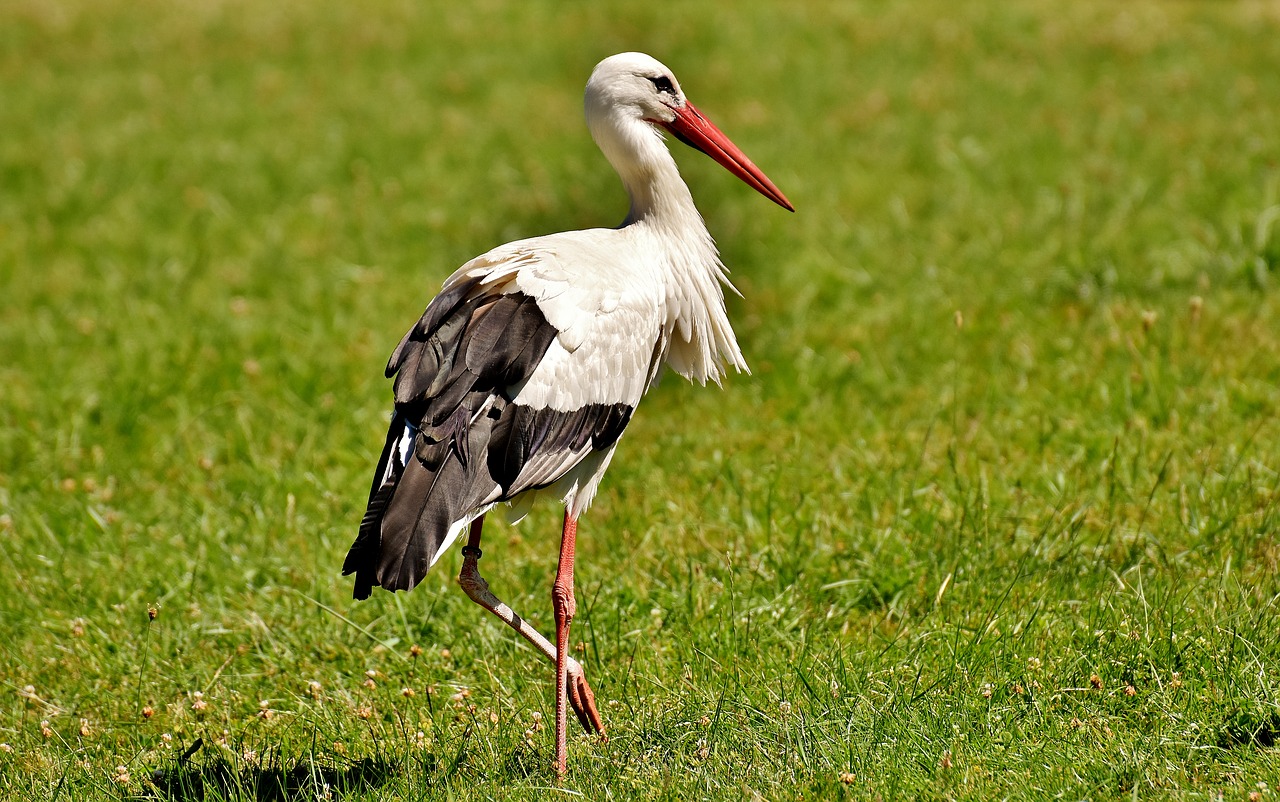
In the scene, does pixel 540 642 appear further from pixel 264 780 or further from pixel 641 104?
pixel 641 104

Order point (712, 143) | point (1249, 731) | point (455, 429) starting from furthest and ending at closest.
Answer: point (712, 143) → point (455, 429) → point (1249, 731)

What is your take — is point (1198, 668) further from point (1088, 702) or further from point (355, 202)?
point (355, 202)

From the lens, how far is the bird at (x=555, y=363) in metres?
3.34

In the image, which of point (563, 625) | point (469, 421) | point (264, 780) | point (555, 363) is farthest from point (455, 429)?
point (264, 780)

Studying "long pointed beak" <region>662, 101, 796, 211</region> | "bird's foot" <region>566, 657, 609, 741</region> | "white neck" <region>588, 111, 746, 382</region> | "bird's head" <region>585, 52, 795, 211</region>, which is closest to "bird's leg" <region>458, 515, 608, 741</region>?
"bird's foot" <region>566, 657, 609, 741</region>

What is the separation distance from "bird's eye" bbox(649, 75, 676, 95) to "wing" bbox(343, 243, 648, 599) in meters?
0.82

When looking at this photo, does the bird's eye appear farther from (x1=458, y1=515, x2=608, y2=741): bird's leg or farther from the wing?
(x1=458, y1=515, x2=608, y2=741): bird's leg

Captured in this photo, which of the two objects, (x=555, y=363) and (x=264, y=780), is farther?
(x=555, y=363)

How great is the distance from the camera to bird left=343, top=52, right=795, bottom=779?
132 inches

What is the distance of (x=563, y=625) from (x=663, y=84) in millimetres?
1683

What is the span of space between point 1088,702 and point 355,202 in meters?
6.41

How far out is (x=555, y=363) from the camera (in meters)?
3.61

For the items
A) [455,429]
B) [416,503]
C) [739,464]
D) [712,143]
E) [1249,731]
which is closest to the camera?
[1249,731]

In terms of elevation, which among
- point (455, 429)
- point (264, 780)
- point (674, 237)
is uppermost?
point (674, 237)
